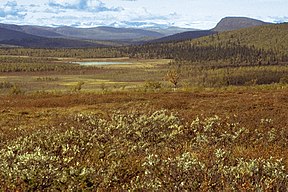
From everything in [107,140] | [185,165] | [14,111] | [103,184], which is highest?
[185,165]

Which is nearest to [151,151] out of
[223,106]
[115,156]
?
[115,156]

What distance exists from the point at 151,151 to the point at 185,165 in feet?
13.1

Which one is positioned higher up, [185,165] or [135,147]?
[185,165]

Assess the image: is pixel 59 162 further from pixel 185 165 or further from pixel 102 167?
pixel 185 165

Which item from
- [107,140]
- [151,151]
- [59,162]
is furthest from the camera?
[107,140]

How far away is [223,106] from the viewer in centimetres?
2927

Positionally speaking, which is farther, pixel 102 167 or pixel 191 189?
pixel 102 167

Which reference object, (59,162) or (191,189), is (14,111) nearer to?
(59,162)

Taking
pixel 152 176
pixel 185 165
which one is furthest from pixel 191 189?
pixel 152 176

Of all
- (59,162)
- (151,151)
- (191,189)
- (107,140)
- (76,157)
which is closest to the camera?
(191,189)

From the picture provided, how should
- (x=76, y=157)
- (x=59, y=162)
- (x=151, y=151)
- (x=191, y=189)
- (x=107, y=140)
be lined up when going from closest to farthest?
(x=191, y=189) → (x=59, y=162) → (x=76, y=157) → (x=151, y=151) → (x=107, y=140)

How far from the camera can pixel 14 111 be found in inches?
1173

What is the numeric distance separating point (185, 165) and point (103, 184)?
1.46 m

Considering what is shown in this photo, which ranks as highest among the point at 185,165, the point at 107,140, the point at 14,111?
the point at 185,165
